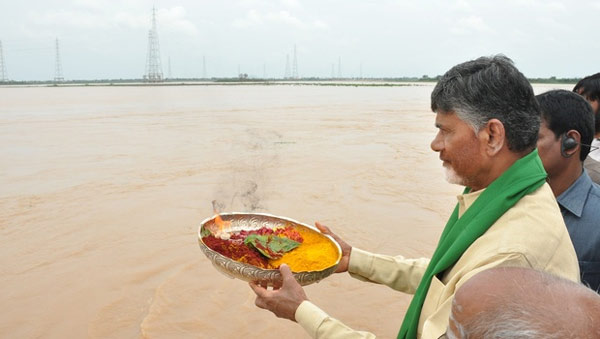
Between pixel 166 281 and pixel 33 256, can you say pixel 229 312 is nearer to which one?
pixel 166 281

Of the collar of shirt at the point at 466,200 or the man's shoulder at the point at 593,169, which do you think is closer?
the collar of shirt at the point at 466,200

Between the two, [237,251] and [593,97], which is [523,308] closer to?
[237,251]

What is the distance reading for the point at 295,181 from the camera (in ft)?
31.6

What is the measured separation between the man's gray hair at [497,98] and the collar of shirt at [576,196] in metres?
0.89

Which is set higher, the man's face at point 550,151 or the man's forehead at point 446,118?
the man's forehead at point 446,118

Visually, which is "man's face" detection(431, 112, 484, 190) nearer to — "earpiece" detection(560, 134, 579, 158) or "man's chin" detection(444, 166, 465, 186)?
"man's chin" detection(444, 166, 465, 186)

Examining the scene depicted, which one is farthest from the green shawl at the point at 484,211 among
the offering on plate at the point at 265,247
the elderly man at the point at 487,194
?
the offering on plate at the point at 265,247

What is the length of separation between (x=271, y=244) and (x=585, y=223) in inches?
60.8

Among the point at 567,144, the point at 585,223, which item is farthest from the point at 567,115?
the point at 585,223

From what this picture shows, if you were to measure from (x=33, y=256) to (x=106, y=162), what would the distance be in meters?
5.83

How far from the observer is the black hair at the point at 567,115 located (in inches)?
98.3

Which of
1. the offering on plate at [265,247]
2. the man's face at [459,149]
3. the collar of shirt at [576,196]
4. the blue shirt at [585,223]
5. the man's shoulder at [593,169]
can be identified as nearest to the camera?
the man's face at [459,149]

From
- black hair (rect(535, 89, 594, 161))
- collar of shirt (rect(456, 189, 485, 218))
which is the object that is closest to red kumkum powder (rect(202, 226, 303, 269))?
collar of shirt (rect(456, 189, 485, 218))

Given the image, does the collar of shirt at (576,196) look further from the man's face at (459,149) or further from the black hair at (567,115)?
the man's face at (459,149)
